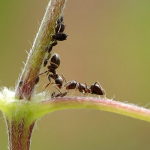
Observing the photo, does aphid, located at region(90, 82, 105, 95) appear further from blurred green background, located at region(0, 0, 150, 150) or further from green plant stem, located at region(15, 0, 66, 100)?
blurred green background, located at region(0, 0, 150, 150)

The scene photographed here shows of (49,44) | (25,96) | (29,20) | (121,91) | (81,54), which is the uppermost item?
(29,20)

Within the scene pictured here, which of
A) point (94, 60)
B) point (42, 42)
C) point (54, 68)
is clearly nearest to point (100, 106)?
point (42, 42)

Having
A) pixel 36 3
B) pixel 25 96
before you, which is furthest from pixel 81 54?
pixel 25 96

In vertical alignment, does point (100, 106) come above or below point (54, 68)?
below

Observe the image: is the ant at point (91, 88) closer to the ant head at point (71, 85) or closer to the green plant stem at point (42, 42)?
the ant head at point (71, 85)

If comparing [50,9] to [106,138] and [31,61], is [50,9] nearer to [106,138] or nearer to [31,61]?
[31,61]

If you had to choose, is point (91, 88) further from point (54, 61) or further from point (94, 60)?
point (94, 60)
